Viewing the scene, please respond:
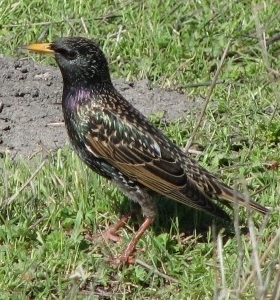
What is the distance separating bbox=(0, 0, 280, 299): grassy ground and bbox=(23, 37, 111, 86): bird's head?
2.08 feet

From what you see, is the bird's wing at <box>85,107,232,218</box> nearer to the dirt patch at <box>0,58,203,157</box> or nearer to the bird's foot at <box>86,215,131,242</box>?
the bird's foot at <box>86,215,131,242</box>

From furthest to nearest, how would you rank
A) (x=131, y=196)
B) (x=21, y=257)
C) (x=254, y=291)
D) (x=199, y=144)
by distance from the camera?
1. (x=199, y=144)
2. (x=131, y=196)
3. (x=21, y=257)
4. (x=254, y=291)

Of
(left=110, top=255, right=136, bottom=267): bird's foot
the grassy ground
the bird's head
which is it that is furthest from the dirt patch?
(left=110, top=255, right=136, bottom=267): bird's foot

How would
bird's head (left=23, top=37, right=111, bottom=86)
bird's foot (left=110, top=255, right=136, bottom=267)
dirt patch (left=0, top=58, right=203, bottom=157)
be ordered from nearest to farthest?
bird's foot (left=110, top=255, right=136, bottom=267) < bird's head (left=23, top=37, right=111, bottom=86) < dirt patch (left=0, top=58, right=203, bottom=157)

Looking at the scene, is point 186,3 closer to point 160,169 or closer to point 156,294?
point 160,169

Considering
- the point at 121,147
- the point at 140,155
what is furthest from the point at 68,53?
Answer: the point at 140,155

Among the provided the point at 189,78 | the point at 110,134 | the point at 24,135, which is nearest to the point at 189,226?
the point at 110,134

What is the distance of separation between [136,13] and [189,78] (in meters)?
1.07

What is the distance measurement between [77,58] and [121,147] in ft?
2.05

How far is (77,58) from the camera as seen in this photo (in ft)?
22.1

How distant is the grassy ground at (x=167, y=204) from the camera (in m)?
5.97

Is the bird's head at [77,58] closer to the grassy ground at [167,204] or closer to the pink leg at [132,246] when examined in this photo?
the grassy ground at [167,204]

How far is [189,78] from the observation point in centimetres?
862

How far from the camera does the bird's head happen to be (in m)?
6.73
